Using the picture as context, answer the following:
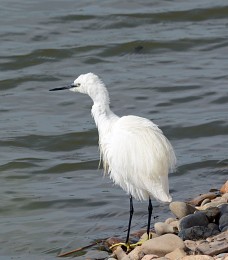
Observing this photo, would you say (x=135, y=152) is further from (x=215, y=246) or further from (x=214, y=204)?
(x=215, y=246)

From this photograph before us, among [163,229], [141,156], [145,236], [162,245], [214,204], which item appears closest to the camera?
[162,245]

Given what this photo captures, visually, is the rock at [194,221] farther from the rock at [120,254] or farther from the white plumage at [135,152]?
the rock at [120,254]

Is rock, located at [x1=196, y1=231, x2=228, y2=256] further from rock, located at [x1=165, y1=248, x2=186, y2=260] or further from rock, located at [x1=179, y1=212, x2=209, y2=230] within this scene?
rock, located at [x1=179, y1=212, x2=209, y2=230]

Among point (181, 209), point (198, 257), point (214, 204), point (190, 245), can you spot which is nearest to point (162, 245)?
point (190, 245)

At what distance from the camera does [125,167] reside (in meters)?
6.76

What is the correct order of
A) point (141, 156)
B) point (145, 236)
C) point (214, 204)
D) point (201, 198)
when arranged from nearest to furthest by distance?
1. point (141, 156)
2. point (145, 236)
3. point (214, 204)
4. point (201, 198)

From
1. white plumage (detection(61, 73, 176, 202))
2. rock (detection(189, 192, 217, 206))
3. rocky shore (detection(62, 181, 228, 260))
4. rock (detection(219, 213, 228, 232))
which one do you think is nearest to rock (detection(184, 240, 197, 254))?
rocky shore (detection(62, 181, 228, 260))

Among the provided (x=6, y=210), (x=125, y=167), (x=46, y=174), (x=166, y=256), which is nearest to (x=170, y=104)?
(x=46, y=174)

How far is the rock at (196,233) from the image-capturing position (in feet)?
20.9

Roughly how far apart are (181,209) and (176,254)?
1.16m

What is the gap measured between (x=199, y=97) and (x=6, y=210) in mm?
4027

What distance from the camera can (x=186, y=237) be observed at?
636 centimetres

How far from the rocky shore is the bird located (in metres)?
0.20

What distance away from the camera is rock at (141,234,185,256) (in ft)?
19.9
